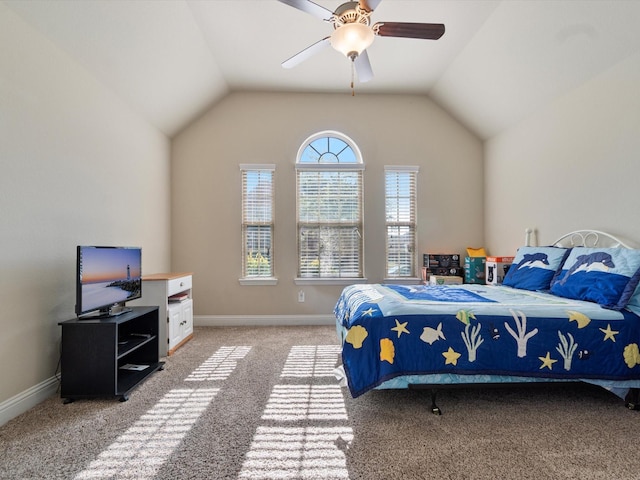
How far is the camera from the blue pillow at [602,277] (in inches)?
84.7

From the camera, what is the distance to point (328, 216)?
4.46 metres

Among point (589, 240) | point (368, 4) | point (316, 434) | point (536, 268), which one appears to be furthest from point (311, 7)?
point (589, 240)

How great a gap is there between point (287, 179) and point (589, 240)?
11.3ft

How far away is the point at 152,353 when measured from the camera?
2904 mm

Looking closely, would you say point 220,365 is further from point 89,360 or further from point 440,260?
point 440,260

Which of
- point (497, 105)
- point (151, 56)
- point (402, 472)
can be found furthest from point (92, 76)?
point (497, 105)

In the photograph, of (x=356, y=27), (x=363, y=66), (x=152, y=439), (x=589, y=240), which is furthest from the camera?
(x=589, y=240)

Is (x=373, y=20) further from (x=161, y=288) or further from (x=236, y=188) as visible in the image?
(x=161, y=288)

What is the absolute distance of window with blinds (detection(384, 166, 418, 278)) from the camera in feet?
14.7

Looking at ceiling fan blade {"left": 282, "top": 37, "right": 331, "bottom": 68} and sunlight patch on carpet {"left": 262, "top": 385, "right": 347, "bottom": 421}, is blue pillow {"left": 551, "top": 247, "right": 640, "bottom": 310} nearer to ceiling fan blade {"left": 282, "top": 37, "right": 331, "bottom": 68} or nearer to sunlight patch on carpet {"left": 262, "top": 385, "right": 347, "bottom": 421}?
sunlight patch on carpet {"left": 262, "top": 385, "right": 347, "bottom": 421}

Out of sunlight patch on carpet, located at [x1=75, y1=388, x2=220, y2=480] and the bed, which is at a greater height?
the bed

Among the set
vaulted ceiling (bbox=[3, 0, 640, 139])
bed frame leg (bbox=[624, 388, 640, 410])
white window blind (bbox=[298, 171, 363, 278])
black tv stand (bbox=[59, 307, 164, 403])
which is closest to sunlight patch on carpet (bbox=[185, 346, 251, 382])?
black tv stand (bbox=[59, 307, 164, 403])

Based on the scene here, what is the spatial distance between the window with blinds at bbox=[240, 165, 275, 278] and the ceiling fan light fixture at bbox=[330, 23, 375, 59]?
245 cm

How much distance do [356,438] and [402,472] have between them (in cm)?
34
